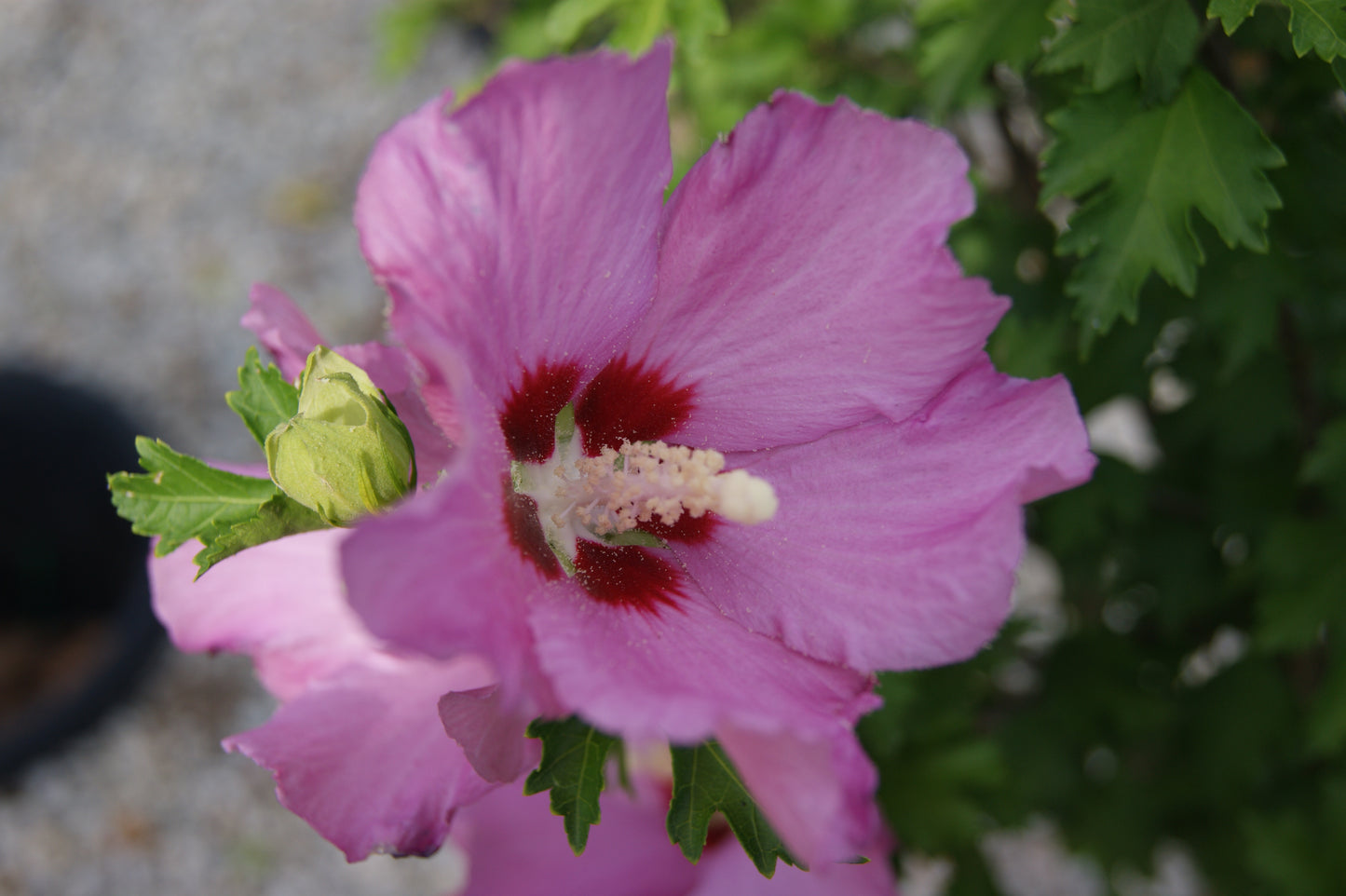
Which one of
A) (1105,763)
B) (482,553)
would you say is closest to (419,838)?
(482,553)

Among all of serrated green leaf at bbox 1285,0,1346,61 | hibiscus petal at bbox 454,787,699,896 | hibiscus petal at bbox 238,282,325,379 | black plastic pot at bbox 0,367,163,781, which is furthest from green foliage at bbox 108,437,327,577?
black plastic pot at bbox 0,367,163,781

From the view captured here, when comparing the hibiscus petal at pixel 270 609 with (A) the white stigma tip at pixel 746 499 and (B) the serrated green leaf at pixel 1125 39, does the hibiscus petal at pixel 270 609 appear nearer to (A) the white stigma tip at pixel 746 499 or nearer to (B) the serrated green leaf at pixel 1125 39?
(A) the white stigma tip at pixel 746 499

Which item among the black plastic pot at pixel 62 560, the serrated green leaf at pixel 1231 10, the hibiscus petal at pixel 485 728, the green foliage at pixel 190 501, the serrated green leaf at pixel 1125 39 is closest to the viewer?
the hibiscus petal at pixel 485 728

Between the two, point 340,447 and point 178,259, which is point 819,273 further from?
point 178,259

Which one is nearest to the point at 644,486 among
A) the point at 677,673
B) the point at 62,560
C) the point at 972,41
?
the point at 677,673

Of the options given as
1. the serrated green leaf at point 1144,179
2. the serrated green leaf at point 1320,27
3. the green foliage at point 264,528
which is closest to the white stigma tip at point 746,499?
the green foliage at point 264,528

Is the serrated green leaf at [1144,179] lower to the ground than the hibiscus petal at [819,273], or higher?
lower

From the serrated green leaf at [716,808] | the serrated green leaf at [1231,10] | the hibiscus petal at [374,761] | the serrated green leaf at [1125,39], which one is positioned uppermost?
the serrated green leaf at [1231,10]
